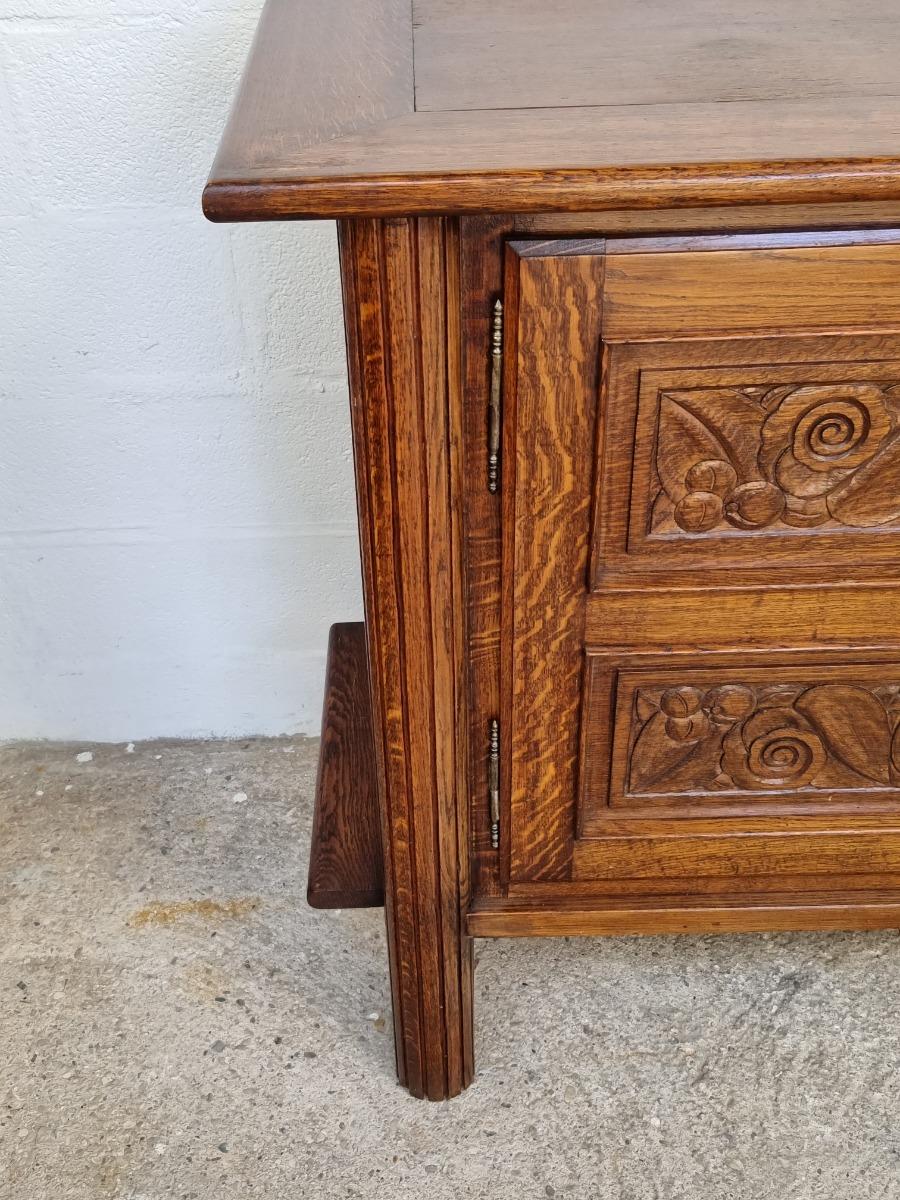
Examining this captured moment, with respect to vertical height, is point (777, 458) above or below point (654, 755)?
above

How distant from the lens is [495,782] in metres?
0.91

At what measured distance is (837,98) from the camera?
0.71 metres

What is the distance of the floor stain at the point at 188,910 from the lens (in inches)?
52.1

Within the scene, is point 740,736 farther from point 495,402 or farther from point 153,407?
point 153,407

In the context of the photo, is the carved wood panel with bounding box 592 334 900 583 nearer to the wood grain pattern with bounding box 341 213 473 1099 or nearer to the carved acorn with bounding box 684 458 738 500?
the carved acorn with bounding box 684 458 738 500

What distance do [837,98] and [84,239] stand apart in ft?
2.78

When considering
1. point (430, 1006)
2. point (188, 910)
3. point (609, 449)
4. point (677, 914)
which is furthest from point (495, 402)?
point (188, 910)

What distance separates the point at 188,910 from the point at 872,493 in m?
0.91

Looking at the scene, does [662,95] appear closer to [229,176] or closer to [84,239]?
[229,176]

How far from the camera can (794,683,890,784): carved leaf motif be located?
872 mm

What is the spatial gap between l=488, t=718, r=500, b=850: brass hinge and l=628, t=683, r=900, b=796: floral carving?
0.10 metres

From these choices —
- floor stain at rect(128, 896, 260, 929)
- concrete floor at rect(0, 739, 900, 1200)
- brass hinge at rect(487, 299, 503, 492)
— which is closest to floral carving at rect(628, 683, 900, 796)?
brass hinge at rect(487, 299, 503, 492)

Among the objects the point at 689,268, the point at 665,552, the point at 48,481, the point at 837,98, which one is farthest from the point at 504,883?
the point at 48,481

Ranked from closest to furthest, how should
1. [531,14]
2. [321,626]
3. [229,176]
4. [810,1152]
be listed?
[229,176], [531,14], [810,1152], [321,626]
